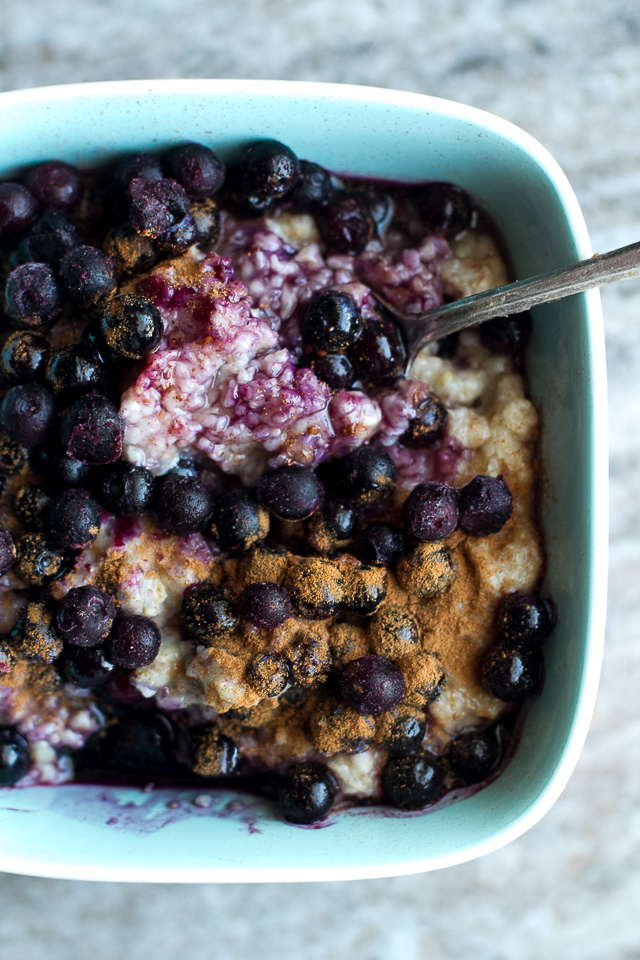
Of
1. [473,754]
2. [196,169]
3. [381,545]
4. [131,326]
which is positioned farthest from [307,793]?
[196,169]

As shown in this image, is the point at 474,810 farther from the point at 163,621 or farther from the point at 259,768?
the point at 163,621

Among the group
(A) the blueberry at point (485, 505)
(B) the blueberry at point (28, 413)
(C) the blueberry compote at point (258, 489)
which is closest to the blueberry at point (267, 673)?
(C) the blueberry compote at point (258, 489)

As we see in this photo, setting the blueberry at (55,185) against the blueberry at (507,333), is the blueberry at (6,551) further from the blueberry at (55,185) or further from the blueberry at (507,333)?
the blueberry at (507,333)

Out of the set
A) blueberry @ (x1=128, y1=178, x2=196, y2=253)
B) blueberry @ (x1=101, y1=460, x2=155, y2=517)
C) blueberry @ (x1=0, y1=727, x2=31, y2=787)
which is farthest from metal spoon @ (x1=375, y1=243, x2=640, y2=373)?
blueberry @ (x1=0, y1=727, x2=31, y2=787)

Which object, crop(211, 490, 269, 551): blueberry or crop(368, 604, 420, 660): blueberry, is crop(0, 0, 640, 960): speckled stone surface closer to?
crop(368, 604, 420, 660): blueberry

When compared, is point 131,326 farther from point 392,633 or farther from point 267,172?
point 392,633

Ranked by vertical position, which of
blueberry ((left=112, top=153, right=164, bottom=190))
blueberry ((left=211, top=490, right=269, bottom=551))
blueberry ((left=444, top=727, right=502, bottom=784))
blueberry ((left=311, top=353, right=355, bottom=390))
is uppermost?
blueberry ((left=112, top=153, right=164, bottom=190))
